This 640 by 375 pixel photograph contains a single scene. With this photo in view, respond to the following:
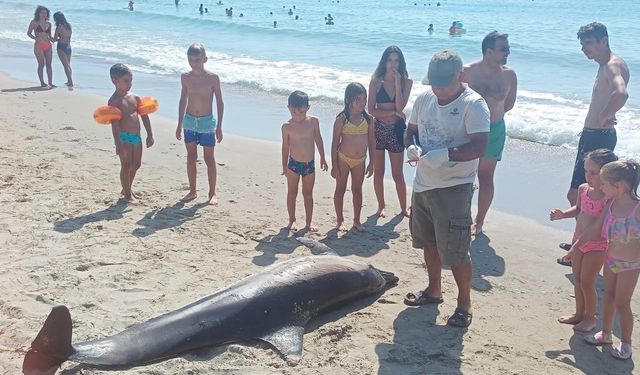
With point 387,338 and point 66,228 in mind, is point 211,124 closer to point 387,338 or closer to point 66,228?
point 66,228

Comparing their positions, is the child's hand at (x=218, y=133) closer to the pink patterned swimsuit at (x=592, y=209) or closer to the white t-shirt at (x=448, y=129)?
the white t-shirt at (x=448, y=129)

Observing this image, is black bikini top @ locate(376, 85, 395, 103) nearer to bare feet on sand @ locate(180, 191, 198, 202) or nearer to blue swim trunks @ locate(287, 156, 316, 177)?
blue swim trunks @ locate(287, 156, 316, 177)

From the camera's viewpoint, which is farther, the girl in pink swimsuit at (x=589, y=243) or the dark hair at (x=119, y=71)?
the dark hair at (x=119, y=71)

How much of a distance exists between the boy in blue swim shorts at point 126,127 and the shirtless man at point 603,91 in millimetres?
4870

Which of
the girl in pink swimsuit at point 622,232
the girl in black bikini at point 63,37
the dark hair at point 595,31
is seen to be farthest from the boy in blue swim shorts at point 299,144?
the girl in black bikini at point 63,37

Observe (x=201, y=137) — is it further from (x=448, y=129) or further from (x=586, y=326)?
(x=586, y=326)

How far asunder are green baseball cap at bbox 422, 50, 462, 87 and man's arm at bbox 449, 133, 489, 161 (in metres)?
0.44

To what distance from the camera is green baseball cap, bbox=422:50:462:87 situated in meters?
4.58

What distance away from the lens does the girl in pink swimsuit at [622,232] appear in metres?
4.36

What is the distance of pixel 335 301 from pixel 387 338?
2.24 feet

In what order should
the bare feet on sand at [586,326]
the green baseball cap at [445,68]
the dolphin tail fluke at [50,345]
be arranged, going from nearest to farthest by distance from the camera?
the dolphin tail fluke at [50,345]
the green baseball cap at [445,68]
the bare feet on sand at [586,326]

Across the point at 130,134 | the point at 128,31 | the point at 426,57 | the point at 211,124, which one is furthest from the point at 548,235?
the point at 128,31

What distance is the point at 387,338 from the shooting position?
16.3 ft

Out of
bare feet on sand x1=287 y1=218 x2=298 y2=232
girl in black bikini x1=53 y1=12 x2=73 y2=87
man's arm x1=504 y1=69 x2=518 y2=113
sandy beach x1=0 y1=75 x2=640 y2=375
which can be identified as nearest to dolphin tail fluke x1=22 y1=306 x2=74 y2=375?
sandy beach x1=0 y1=75 x2=640 y2=375
